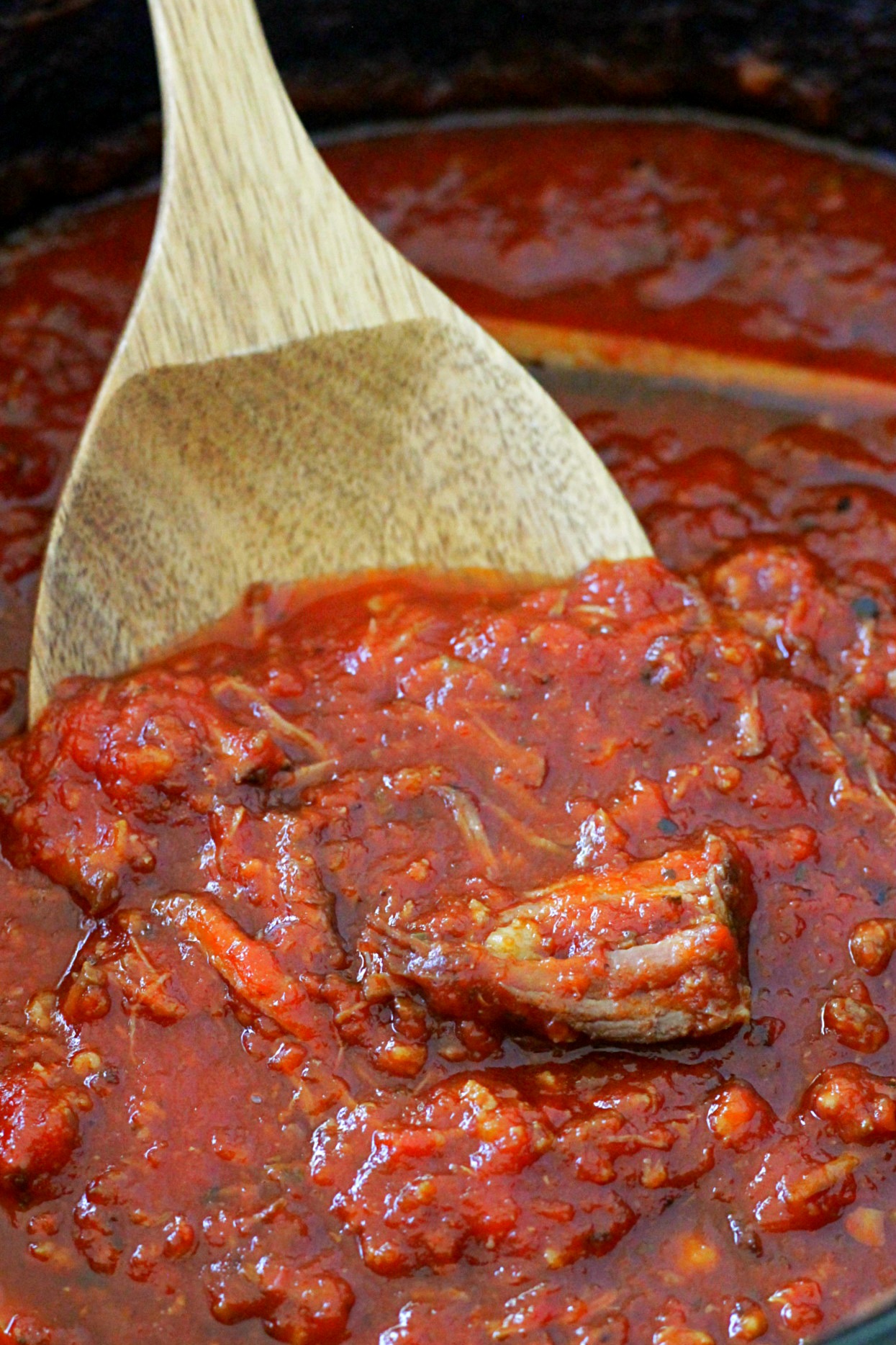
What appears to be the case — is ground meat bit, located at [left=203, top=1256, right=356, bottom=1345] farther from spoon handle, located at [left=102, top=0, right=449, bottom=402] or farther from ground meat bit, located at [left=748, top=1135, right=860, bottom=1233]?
spoon handle, located at [left=102, top=0, right=449, bottom=402]

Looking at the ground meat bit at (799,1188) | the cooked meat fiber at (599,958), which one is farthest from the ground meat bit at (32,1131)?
the ground meat bit at (799,1188)

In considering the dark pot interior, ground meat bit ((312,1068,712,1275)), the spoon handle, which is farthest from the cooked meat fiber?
the dark pot interior

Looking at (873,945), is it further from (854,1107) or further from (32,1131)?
(32,1131)

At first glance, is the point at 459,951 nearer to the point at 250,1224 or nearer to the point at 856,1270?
the point at 250,1224

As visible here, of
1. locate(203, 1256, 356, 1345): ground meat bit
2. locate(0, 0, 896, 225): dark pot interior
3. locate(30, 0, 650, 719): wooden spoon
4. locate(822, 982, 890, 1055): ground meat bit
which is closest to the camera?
locate(203, 1256, 356, 1345): ground meat bit

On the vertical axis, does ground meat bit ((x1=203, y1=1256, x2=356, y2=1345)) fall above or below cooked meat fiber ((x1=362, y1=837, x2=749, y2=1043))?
below

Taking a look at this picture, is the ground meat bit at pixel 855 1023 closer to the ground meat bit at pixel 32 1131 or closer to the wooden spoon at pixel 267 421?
the wooden spoon at pixel 267 421

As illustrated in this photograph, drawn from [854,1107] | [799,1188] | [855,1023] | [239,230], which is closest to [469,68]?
[239,230]

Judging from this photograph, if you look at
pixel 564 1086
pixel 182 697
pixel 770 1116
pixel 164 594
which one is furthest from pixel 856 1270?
pixel 164 594
